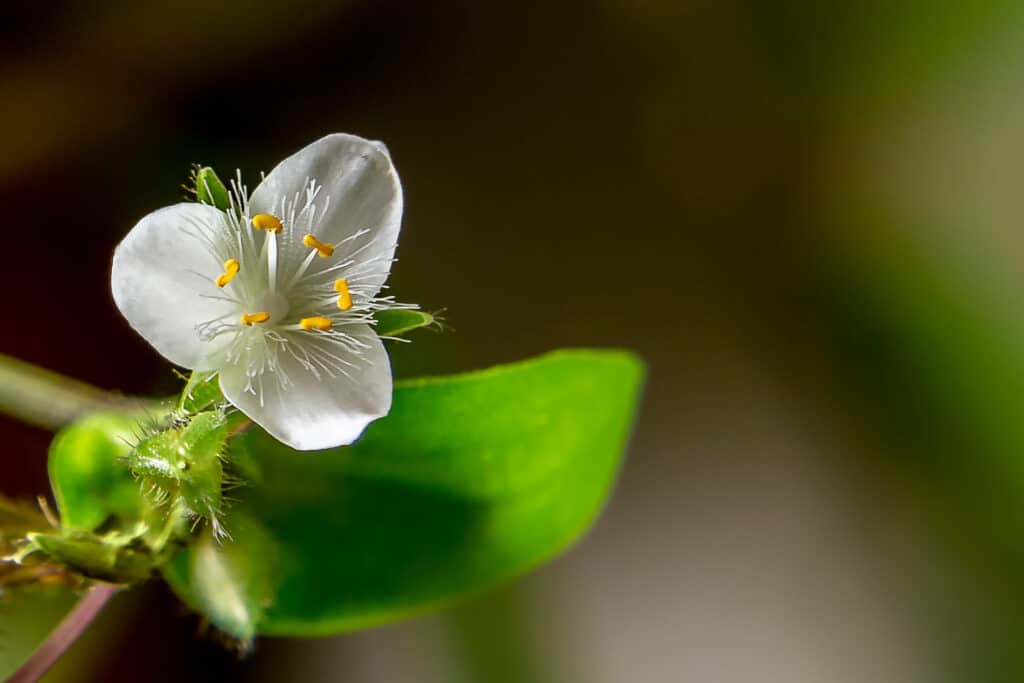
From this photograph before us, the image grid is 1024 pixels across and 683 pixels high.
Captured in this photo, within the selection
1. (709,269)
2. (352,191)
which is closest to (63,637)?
(352,191)

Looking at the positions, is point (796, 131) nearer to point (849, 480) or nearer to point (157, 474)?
point (849, 480)

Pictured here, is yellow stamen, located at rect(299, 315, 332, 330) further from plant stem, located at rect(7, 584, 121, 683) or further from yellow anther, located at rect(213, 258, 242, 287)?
plant stem, located at rect(7, 584, 121, 683)

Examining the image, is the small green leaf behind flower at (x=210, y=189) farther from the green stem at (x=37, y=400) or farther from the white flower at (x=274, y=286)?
the green stem at (x=37, y=400)

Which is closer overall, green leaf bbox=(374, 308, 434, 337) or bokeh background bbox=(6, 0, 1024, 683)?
green leaf bbox=(374, 308, 434, 337)

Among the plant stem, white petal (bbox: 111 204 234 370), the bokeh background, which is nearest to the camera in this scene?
white petal (bbox: 111 204 234 370)

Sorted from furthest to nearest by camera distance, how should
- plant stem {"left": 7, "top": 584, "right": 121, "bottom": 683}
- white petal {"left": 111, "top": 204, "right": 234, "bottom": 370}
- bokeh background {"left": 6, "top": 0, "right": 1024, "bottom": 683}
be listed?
1. bokeh background {"left": 6, "top": 0, "right": 1024, "bottom": 683}
2. plant stem {"left": 7, "top": 584, "right": 121, "bottom": 683}
3. white petal {"left": 111, "top": 204, "right": 234, "bottom": 370}

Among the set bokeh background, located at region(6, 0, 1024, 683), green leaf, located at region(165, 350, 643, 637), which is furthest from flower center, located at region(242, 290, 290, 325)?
bokeh background, located at region(6, 0, 1024, 683)

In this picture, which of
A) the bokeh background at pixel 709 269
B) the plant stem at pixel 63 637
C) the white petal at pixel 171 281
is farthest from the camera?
the bokeh background at pixel 709 269

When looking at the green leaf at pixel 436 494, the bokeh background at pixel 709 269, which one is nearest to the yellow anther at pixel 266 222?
the green leaf at pixel 436 494
